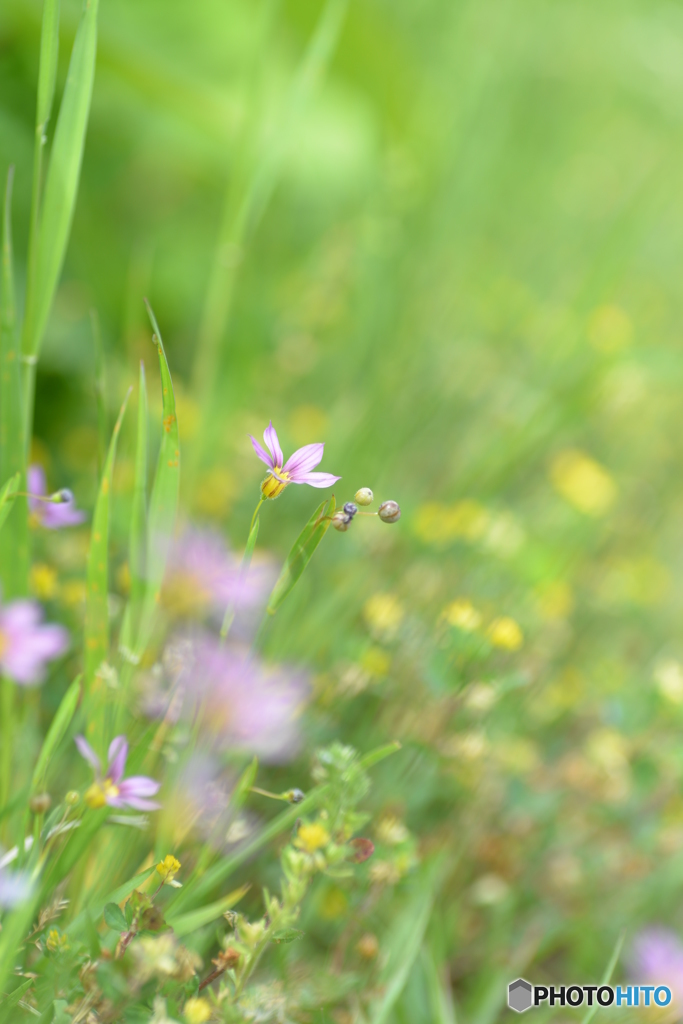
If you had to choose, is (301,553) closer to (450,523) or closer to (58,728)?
(58,728)

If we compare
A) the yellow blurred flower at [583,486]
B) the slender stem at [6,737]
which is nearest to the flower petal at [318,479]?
the slender stem at [6,737]

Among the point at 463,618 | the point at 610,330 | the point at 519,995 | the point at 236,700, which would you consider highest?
the point at 610,330

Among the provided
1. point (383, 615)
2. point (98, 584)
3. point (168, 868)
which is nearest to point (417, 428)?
point (383, 615)

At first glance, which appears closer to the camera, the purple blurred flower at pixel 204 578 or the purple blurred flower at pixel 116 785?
the purple blurred flower at pixel 116 785

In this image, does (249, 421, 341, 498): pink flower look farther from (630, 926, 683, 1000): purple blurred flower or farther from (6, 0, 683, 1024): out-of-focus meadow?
(630, 926, 683, 1000): purple blurred flower

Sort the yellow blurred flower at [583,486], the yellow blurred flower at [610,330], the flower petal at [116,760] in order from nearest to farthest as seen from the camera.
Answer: the flower petal at [116,760], the yellow blurred flower at [583,486], the yellow blurred flower at [610,330]

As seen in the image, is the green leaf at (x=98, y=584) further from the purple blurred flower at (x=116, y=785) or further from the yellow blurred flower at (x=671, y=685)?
the yellow blurred flower at (x=671, y=685)

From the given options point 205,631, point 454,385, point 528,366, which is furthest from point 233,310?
point 205,631

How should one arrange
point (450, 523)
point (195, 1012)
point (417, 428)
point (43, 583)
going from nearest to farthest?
point (195, 1012) < point (43, 583) < point (450, 523) < point (417, 428)
